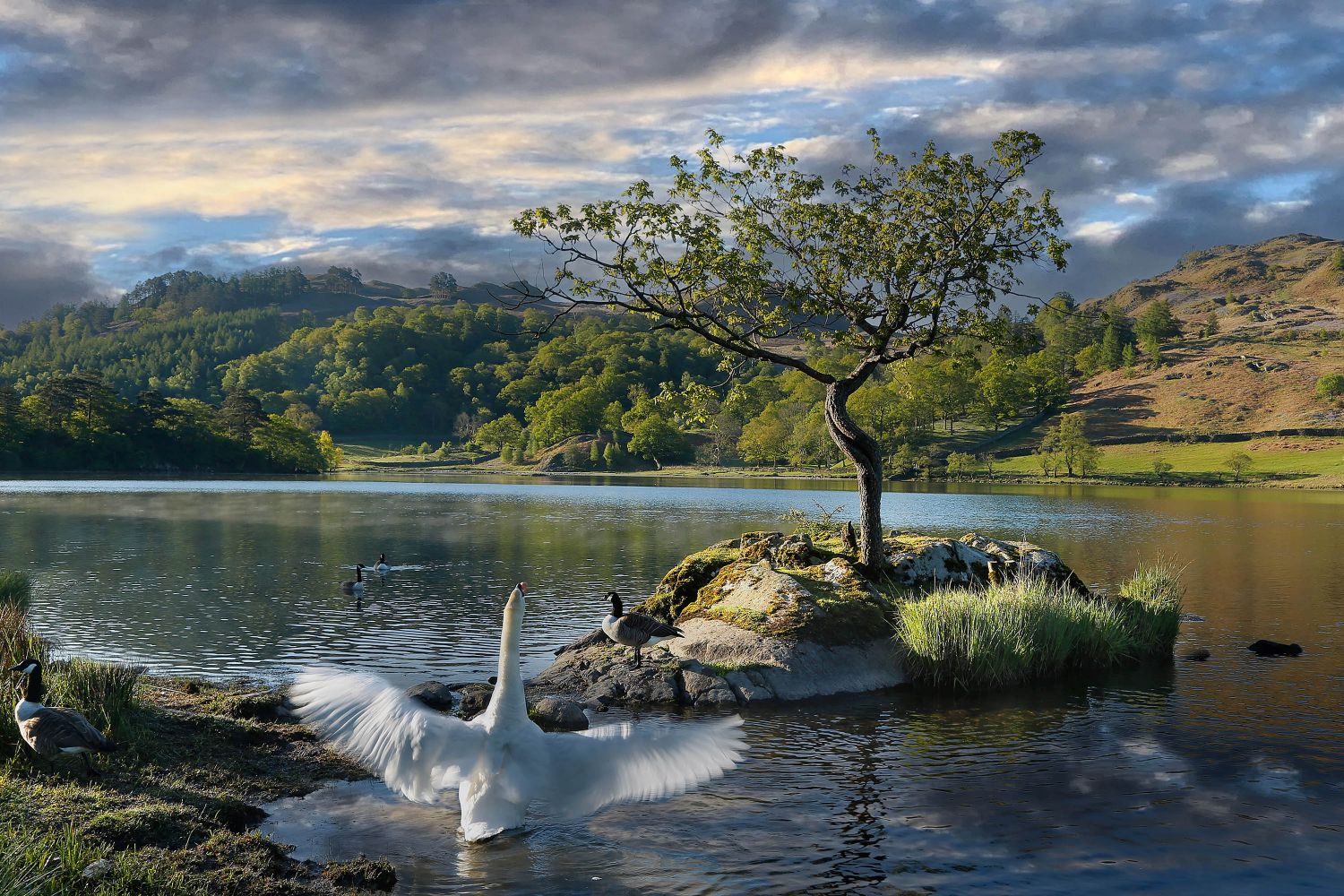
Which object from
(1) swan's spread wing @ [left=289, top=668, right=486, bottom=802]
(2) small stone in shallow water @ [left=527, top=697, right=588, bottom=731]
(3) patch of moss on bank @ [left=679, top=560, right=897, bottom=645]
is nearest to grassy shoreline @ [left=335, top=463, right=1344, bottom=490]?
(3) patch of moss on bank @ [left=679, top=560, right=897, bottom=645]

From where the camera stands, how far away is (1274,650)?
72.8ft

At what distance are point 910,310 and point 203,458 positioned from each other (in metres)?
151

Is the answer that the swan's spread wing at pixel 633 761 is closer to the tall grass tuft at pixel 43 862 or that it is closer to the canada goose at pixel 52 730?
the tall grass tuft at pixel 43 862

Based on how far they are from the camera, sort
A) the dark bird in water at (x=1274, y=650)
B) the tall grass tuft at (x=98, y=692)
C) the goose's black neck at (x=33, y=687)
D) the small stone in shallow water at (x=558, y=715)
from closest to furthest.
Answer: the goose's black neck at (x=33, y=687), the tall grass tuft at (x=98, y=692), the small stone in shallow water at (x=558, y=715), the dark bird in water at (x=1274, y=650)

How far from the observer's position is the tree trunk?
22.3 m

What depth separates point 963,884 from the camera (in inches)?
382

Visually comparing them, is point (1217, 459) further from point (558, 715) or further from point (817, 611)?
point (558, 715)

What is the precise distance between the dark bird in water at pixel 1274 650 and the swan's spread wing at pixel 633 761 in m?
18.6

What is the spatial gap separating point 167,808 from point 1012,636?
15189 millimetres

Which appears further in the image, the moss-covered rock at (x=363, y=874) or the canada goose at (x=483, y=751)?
the canada goose at (x=483, y=751)

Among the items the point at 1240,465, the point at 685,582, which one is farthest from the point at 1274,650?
the point at 1240,465

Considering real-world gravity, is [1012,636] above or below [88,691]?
below

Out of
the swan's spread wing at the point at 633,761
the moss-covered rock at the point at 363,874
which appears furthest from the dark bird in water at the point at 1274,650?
the moss-covered rock at the point at 363,874

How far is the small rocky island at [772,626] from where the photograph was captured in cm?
1797
